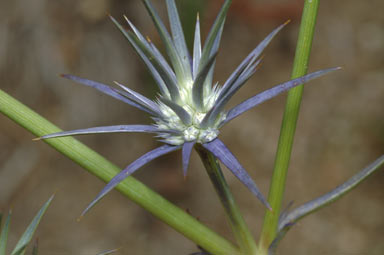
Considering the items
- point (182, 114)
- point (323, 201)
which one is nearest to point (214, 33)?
point (182, 114)

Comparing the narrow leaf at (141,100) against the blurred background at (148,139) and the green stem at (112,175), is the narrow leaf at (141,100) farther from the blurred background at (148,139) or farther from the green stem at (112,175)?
the blurred background at (148,139)

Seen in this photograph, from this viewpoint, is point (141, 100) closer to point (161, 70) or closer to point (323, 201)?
point (161, 70)

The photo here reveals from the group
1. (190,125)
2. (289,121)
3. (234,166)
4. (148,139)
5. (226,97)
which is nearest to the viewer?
(234,166)

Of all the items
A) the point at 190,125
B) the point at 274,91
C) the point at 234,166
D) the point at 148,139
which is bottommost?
the point at 234,166

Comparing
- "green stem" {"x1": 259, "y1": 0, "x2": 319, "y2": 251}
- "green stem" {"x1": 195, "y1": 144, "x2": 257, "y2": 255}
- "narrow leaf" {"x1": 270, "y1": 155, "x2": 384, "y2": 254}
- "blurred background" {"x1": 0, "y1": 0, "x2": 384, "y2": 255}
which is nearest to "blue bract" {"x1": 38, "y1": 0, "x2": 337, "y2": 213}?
"green stem" {"x1": 195, "y1": 144, "x2": 257, "y2": 255}

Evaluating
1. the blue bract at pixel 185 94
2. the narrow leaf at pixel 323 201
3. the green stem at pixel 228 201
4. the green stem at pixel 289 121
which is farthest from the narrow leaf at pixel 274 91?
the narrow leaf at pixel 323 201

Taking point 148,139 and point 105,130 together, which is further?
point 148,139
